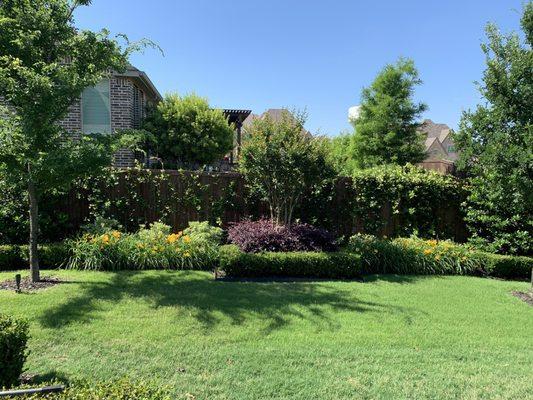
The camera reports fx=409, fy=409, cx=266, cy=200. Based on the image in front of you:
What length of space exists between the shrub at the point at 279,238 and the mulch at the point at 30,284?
310 centimetres

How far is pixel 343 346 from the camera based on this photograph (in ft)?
13.9

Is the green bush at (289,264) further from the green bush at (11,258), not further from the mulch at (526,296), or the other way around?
the green bush at (11,258)

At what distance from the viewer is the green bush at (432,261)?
7742 mm

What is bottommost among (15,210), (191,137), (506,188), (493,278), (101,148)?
(493,278)

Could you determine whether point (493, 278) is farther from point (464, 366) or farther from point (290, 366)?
point (290, 366)

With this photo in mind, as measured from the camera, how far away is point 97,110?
1291cm

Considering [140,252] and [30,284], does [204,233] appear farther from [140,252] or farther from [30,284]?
[30,284]

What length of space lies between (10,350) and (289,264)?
15.2 feet

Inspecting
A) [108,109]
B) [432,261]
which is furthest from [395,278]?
[108,109]

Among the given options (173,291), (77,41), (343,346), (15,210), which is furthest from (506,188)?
(15,210)

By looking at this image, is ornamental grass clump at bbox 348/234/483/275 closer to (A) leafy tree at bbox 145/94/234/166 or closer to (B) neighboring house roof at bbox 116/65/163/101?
(B) neighboring house roof at bbox 116/65/163/101

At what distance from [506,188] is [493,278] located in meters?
1.95

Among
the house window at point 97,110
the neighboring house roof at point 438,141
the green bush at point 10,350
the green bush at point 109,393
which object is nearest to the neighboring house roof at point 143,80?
the house window at point 97,110

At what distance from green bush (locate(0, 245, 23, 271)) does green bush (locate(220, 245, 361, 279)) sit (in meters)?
3.55
